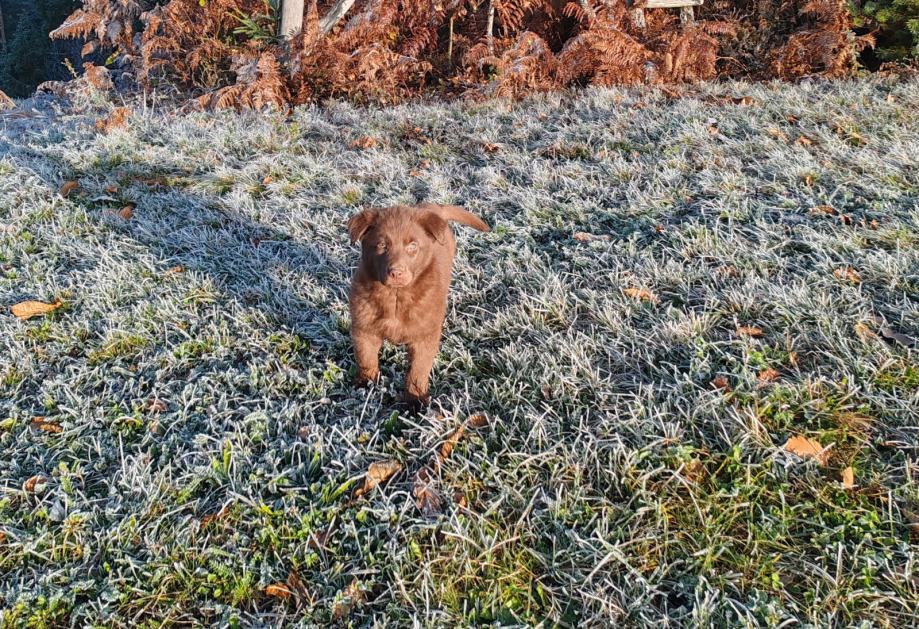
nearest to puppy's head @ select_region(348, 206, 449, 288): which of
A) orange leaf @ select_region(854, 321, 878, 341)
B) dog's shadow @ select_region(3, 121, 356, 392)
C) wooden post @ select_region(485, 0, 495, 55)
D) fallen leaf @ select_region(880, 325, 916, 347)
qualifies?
dog's shadow @ select_region(3, 121, 356, 392)

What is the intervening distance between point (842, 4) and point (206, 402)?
10348mm

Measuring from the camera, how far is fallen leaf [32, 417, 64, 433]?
278 centimetres

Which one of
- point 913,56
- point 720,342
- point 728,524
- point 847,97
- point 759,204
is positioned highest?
point 913,56

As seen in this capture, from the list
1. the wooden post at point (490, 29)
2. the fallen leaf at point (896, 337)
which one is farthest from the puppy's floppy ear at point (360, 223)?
the wooden post at point (490, 29)

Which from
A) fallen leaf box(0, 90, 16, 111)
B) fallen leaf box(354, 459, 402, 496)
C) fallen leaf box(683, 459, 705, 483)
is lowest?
fallen leaf box(354, 459, 402, 496)

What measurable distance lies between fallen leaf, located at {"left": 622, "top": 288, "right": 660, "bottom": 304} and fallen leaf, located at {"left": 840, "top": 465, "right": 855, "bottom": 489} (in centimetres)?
158

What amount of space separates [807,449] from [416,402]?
1853 millimetres

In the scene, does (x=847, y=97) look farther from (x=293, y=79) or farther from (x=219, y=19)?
(x=219, y=19)

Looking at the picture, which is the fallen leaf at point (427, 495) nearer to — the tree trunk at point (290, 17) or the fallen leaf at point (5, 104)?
the tree trunk at point (290, 17)

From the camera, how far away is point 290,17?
9.05 meters

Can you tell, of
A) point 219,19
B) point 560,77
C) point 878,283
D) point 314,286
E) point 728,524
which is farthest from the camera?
point 219,19

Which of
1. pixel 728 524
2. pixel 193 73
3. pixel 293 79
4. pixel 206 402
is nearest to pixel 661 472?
pixel 728 524

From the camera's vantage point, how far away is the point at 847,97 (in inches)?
278

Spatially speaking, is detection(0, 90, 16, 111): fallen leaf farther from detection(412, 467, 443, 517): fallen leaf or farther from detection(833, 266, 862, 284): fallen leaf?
detection(833, 266, 862, 284): fallen leaf
